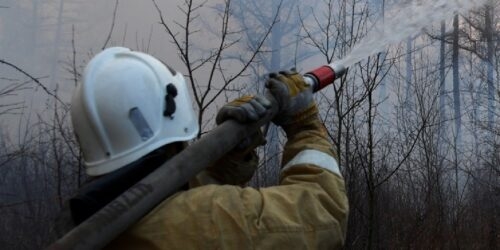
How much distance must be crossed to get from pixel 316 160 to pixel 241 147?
1.06 ft

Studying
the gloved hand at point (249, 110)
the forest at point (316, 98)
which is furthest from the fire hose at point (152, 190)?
the forest at point (316, 98)

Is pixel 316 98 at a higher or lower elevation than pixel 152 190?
higher

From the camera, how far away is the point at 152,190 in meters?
1.20

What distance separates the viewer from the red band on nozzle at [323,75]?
5.56ft

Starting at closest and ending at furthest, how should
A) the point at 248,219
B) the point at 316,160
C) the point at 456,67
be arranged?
the point at 248,219
the point at 316,160
the point at 456,67

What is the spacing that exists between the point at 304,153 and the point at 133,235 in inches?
18.7

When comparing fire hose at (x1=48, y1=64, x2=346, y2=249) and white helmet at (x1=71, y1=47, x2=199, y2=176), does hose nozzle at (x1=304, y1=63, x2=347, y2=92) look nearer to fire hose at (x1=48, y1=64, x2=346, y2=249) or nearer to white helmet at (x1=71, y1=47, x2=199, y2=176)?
fire hose at (x1=48, y1=64, x2=346, y2=249)

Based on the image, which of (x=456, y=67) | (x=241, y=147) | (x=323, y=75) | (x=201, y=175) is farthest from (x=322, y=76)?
(x=456, y=67)

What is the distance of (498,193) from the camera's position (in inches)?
326

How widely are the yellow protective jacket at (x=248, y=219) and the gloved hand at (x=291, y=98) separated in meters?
0.26

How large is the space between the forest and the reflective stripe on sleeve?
895 mm

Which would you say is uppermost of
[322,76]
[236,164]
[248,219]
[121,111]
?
[322,76]

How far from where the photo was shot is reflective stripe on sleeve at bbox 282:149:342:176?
54.0 inches

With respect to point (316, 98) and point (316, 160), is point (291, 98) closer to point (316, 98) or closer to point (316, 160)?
point (316, 160)
